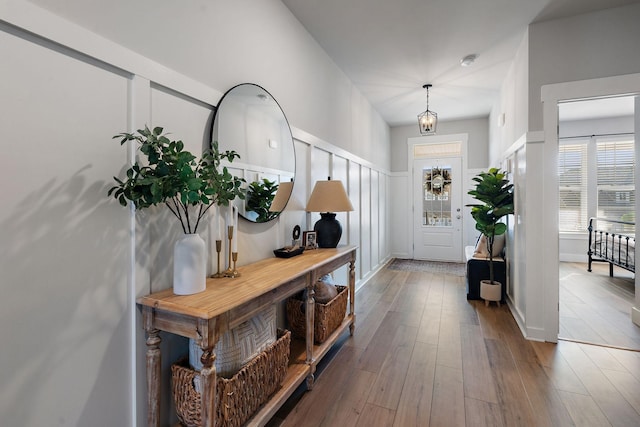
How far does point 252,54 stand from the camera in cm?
201

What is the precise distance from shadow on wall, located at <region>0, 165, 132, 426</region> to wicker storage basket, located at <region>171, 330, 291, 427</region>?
0.22 meters

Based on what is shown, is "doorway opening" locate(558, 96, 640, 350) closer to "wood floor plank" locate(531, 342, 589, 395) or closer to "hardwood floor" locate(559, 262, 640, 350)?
"hardwood floor" locate(559, 262, 640, 350)

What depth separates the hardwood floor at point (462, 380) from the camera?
1658 mm

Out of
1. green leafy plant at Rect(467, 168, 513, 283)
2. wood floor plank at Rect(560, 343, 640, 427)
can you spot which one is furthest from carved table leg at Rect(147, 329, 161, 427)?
green leafy plant at Rect(467, 168, 513, 283)

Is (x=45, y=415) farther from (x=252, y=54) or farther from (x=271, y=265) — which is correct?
(x=252, y=54)

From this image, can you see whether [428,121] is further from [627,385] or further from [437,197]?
[627,385]

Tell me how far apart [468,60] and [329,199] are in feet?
7.90

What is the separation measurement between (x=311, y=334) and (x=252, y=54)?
1.91 m

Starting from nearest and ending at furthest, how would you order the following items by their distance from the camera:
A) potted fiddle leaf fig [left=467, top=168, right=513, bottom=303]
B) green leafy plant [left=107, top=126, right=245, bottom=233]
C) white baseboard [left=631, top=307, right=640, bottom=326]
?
green leafy plant [left=107, top=126, right=245, bottom=233], white baseboard [left=631, top=307, right=640, bottom=326], potted fiddle leaf fig [left=467, top=168, right=513, bottom=303]

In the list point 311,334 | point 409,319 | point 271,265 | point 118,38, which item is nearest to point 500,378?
point 409,319

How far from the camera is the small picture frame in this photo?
2.51 metres

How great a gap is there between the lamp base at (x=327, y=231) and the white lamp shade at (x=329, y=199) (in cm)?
17

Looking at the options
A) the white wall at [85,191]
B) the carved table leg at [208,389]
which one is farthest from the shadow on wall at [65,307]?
the carved table leg at [208,389]

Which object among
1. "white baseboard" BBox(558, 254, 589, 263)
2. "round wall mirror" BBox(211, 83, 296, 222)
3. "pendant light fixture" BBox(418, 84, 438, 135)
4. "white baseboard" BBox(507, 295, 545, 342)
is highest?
"pendant light fixture" BBox(418, 84, 438, 135)
